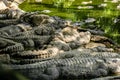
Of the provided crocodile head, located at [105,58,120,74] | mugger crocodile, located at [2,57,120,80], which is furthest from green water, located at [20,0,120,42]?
mugger crocodile, located at [2,57,120,80]

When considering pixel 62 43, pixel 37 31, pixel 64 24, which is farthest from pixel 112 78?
pixel 64 24

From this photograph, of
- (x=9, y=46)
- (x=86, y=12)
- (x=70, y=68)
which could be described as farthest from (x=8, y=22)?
(x=70, y=68)

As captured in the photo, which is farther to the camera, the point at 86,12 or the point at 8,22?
the point at 86,12

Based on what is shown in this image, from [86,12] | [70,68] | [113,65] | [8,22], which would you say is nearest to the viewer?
[70,68]

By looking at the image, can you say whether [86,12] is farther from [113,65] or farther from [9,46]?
[113,65]

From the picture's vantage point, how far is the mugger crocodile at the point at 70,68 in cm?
645

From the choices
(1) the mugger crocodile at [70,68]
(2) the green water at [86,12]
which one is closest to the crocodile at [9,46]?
(1) the mugger crocodile at [70,68]

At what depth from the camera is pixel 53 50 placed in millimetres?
7656

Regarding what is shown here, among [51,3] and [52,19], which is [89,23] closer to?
[52,19]

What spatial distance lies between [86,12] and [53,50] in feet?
17.5

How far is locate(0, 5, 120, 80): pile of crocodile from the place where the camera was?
6.63 metres

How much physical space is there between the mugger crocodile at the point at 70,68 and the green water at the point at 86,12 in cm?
339

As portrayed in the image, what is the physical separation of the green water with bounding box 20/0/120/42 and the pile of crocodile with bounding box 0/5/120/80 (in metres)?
1.01

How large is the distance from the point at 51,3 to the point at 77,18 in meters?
2.28
